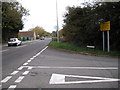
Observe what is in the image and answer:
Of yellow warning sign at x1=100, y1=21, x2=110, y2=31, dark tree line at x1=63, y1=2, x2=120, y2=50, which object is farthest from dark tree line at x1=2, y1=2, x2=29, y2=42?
yellow warning sign at x1=100, y1=21, x2=110, y2=31

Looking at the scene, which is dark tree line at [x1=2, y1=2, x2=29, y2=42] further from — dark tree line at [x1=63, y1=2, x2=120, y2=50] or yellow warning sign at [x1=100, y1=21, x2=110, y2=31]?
yellow warning sign at [x1=100, y1=21, x2=110, y2=31]

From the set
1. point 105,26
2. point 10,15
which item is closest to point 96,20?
point 105,26

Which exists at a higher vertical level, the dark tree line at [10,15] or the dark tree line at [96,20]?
the dark tree line at [10,15]

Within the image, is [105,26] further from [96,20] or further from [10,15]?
[10,15]

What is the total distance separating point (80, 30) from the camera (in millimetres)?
18656

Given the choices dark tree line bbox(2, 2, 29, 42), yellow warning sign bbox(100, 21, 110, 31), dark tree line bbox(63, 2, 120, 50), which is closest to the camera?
yellow warning sign bbox(100, 21, 110, 31)

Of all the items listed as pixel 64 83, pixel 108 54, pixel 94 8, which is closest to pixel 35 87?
pixel 64 83

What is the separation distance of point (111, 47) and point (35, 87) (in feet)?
44.0

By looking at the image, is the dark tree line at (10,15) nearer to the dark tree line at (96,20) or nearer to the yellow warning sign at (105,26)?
the dark tree line at (96,20)

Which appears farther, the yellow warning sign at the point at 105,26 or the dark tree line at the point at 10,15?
the dark tree line at the point at 10,15

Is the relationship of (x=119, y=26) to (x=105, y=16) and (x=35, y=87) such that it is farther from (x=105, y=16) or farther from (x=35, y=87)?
(x=35, y=87)

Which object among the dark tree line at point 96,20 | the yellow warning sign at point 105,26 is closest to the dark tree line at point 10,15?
the dark tree line at point 96,20

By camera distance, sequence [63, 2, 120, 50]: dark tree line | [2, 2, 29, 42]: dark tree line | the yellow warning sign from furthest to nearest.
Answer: [2, 2, 29, 42]: dark tree line, [63, 2, 120, 50]: dark tree line, the yellow warning sign

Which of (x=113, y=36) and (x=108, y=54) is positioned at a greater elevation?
(x=113, y=36)
